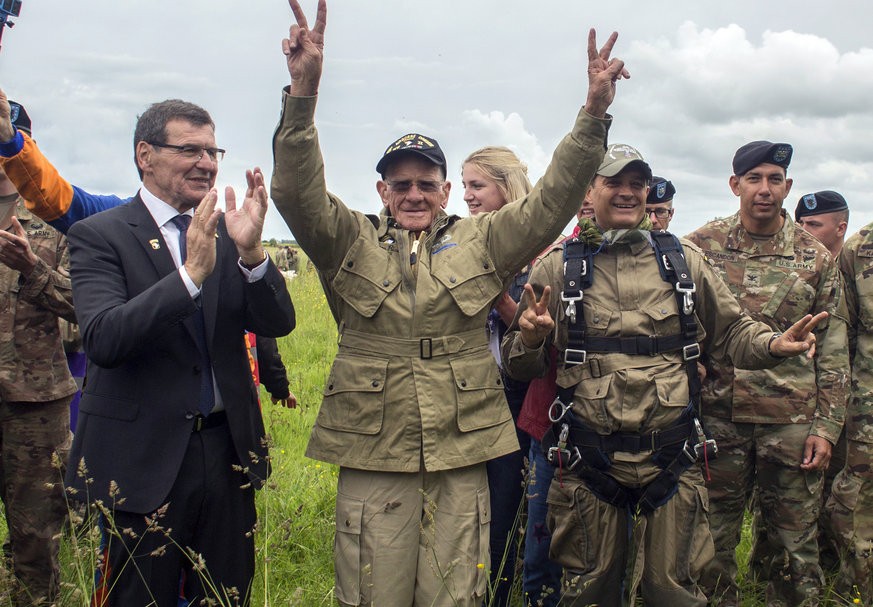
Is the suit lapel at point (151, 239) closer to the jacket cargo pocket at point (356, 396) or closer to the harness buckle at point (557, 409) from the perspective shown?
the jacket cargo pocket at point (356, 396)

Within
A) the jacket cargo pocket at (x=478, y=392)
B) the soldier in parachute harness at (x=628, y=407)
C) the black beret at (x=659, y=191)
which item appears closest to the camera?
the jacket cargo pocket at (x=478, y=392)

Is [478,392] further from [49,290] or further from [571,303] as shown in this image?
[49,290]

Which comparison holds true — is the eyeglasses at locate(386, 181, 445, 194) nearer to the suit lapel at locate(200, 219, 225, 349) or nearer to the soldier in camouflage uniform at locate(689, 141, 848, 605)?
the suit lapel at locate(200, 219, 225, 349)

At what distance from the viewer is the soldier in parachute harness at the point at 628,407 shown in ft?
10.6

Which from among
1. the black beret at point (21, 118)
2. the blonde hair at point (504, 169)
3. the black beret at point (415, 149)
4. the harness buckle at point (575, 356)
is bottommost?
the harness buckle at point (575, 356)

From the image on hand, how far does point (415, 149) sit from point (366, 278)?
0.57m

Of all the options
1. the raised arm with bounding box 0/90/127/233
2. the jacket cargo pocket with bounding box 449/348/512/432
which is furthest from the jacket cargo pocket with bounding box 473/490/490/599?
the raised arm with bounding box 0/90/127/233

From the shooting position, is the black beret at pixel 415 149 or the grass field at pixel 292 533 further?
the black beret at pixel 415 149

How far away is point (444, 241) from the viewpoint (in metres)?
3.22

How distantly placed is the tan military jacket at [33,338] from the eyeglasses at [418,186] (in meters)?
1.68

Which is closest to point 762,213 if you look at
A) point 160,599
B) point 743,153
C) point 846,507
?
point 743,153

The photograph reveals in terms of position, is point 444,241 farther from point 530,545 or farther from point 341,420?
point 530,545

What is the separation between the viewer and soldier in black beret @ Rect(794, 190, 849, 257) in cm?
633

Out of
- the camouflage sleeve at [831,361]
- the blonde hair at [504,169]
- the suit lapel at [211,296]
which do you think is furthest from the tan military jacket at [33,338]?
the camouflage sleeve at [831,361]
